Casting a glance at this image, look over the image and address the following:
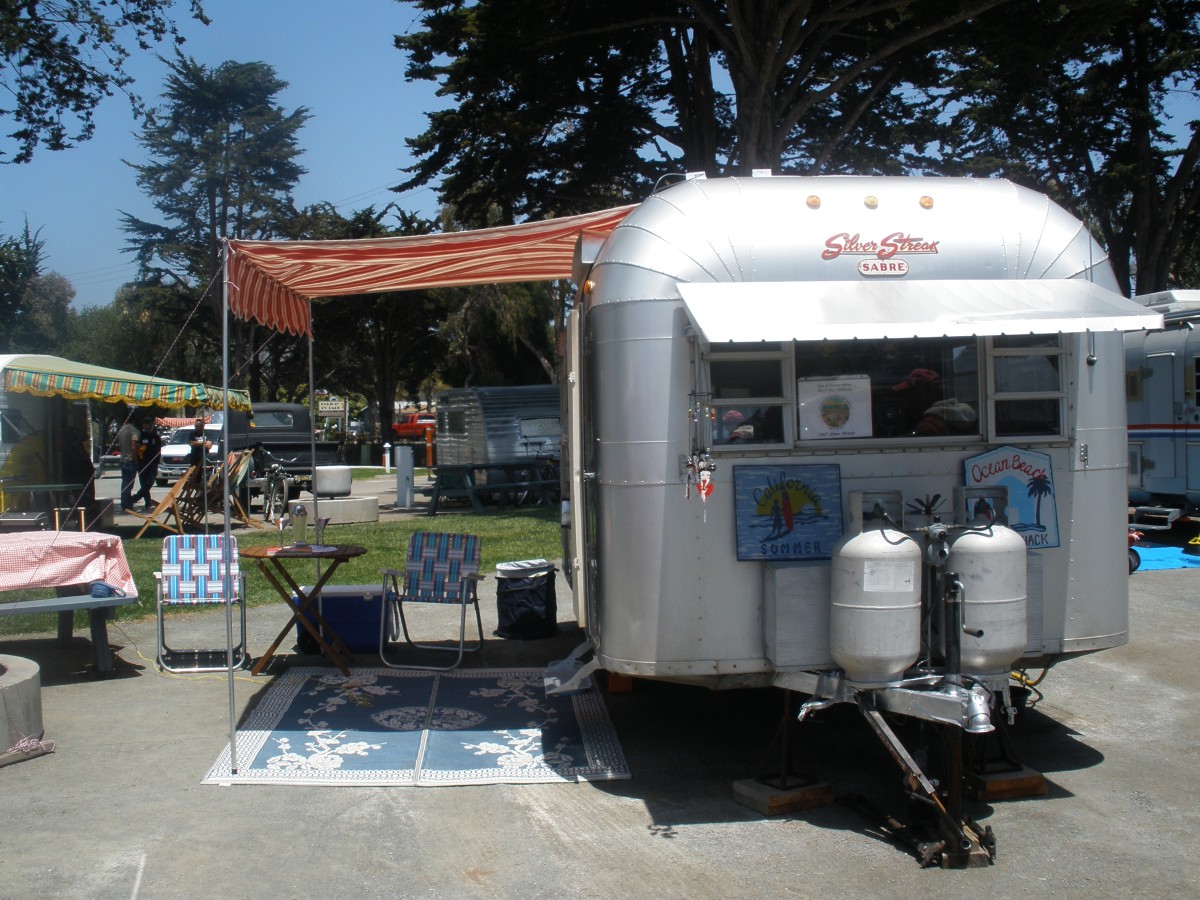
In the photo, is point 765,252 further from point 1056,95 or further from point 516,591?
point 1056,95

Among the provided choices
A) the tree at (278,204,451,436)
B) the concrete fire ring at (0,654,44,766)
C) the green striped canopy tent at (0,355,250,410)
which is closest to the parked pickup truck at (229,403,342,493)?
the green striped canopy tent at (0,355,250,410)

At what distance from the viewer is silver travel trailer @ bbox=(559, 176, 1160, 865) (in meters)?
4.63

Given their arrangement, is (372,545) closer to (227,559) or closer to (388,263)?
(227,559)

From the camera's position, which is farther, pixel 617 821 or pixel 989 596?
pixel 617 821

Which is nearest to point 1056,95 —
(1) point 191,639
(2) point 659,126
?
(2) point 659,126

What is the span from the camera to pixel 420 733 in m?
6.07

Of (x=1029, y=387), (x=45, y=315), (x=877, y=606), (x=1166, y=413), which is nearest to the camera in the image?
(x=877, y=606)

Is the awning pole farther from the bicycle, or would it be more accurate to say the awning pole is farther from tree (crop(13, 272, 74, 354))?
tree (crop(13, 272, 74, 354))

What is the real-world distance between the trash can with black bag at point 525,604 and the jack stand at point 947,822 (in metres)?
4.19

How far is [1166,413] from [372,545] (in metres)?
9.86

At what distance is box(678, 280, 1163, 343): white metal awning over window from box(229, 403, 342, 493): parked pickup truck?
16.0 meters

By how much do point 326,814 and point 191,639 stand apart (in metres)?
4.11

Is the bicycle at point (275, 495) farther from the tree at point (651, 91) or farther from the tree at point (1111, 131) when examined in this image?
the tree at point (1111, 131)

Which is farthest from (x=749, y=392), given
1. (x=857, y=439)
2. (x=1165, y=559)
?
(x=1165, y=559)
